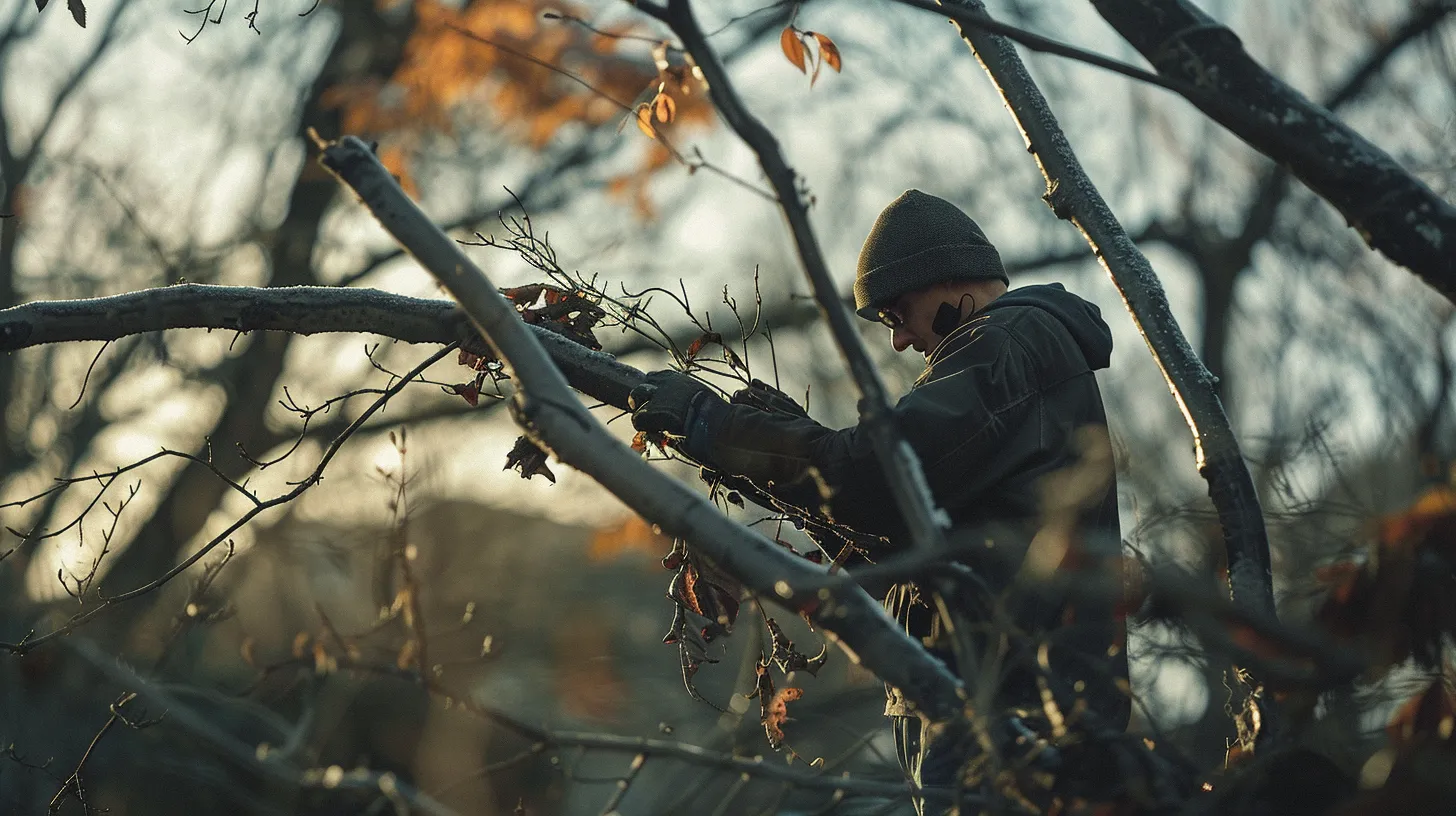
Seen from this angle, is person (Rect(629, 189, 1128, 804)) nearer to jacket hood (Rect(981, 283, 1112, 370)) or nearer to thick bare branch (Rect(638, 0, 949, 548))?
jacket hood (Rect(981, 283, 1112, 370))

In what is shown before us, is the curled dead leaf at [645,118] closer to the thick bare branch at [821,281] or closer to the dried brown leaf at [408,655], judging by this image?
the thick bare branch at [821,281]

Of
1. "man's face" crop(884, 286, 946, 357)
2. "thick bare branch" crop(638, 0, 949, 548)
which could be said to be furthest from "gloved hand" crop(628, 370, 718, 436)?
"thick bare branch" crop(638, 0, 949, 548)

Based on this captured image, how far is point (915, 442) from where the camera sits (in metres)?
2.47

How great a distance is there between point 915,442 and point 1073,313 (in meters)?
0.69

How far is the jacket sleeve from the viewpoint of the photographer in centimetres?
248

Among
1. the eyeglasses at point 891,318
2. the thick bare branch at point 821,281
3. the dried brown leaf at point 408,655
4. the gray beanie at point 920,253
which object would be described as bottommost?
the dried brown leaf at point 408,655

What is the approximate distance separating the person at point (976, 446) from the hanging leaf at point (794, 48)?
723mm

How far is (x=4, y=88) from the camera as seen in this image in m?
9.76

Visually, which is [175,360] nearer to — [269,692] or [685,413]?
[269,692]

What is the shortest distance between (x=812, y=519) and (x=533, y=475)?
66cm

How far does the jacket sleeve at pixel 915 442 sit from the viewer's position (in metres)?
2.48

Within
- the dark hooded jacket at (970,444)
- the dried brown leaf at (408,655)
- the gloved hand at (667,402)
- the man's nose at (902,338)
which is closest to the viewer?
the dried brown leaf at (408,655)

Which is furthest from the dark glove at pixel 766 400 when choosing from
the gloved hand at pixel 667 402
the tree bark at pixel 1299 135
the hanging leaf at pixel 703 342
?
the tree bark at pixel 1299 135

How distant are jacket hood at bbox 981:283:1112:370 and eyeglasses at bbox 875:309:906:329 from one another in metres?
0.34
